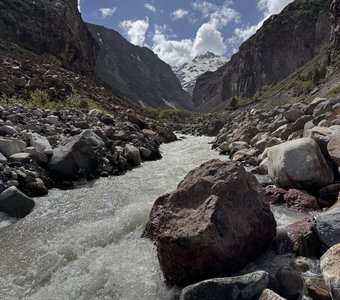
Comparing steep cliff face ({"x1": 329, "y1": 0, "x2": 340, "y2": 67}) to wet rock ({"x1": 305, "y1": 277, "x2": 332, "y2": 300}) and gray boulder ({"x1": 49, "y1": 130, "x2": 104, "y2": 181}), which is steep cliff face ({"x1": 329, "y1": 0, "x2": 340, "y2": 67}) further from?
wet rock ({"x1": 305, "y1": 277, "x2": 332, "y2": 300})

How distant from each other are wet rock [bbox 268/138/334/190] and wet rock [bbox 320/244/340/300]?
4239 millimetres

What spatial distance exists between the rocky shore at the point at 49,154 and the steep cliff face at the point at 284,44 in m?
129

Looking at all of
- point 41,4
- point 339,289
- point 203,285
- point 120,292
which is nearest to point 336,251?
point 339,289

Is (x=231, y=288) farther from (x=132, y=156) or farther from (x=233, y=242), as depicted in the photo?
(x=132, y=156)

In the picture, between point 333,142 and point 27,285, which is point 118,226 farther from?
point 333,142

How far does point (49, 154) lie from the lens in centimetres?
1218

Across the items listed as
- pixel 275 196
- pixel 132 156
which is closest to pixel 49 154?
pixel 132 156

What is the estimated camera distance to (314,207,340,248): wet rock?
5.53 m

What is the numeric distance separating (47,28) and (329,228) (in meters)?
71.9

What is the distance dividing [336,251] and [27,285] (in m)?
4.72

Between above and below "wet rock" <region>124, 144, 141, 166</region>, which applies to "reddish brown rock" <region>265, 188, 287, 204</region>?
below

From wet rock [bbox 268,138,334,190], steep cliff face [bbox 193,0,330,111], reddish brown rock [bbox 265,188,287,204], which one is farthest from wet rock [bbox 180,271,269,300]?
steep cliff face [bbox 193,0,330,111]

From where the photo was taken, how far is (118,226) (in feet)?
26.4

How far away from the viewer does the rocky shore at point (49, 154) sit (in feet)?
33.4
